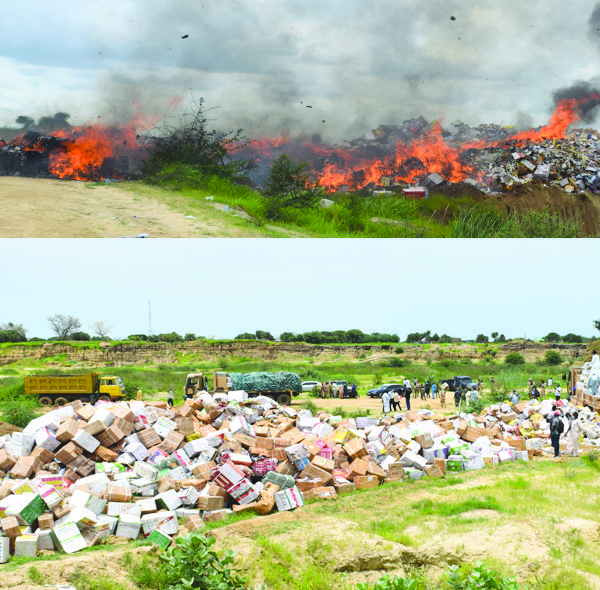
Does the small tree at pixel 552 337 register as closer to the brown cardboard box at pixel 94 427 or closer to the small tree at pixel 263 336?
the small tree at pixel 263 336

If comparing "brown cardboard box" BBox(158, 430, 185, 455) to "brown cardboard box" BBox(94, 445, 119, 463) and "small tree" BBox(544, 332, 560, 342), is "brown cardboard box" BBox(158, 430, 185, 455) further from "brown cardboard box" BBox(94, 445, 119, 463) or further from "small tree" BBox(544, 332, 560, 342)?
"small tree" BBox(544, 332, 560, 342)

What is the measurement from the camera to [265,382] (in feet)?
49.5

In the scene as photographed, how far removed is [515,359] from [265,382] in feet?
41.1

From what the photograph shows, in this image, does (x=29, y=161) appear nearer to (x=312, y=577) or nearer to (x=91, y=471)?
(x=91, y=471)

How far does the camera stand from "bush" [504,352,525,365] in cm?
2350

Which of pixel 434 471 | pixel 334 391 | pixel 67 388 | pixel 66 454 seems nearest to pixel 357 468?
pixel 434 471

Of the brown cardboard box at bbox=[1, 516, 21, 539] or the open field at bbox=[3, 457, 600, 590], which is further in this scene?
the brown cardboard box at bbox=[1, 516, 21, 539]

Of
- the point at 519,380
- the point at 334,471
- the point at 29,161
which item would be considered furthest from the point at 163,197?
the point at 519,380

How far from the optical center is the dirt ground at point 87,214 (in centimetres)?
812

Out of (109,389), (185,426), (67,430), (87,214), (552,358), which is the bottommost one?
(552,358)

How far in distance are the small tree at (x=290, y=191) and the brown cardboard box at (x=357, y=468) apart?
3490 mm

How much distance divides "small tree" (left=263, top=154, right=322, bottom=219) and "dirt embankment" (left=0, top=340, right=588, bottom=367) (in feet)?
50.2

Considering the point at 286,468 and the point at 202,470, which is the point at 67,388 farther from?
the point at 286,468

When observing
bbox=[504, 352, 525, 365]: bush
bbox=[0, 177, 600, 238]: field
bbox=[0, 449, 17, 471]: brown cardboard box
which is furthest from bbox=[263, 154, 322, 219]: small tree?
bbox=[504, 352, 525, 365]: bush
